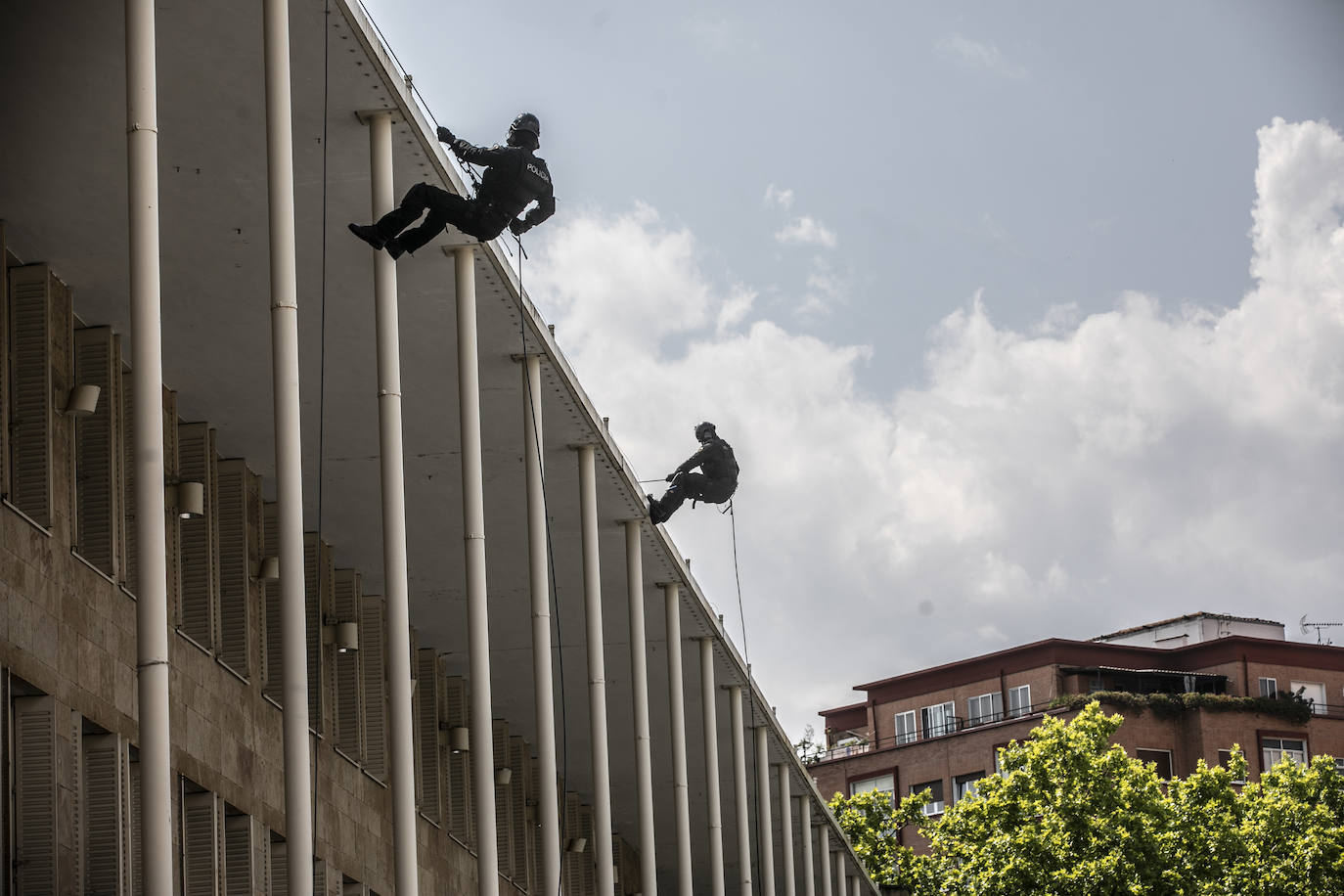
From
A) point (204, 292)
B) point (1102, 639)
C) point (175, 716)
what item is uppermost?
point (1102, 639)

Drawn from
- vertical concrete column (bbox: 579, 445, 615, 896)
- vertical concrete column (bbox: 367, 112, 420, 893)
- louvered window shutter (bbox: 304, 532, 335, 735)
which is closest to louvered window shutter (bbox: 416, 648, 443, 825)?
louvered window shutter (bbox: 304, 532, 335, 735)

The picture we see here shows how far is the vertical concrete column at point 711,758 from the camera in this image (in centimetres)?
3125

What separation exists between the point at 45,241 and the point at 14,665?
14.4 feet

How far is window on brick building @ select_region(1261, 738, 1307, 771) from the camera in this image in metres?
73.5

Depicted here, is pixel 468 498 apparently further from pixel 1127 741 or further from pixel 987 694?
pixel 987 694

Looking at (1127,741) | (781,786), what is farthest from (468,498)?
(1127,741)

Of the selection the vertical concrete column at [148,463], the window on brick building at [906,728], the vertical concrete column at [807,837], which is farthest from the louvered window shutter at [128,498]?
the window on brick building at [906,728]

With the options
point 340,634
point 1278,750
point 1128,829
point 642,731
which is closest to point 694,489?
point 642,731

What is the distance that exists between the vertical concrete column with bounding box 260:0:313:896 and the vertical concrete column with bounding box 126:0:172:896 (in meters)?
1.51

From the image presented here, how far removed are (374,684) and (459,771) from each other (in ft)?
14.5

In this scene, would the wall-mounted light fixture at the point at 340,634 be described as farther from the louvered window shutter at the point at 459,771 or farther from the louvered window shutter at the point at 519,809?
the louvered window shutter at the point at 519,809

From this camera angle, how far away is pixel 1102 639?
85.9 meters

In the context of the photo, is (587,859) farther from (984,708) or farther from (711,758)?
(984,708)

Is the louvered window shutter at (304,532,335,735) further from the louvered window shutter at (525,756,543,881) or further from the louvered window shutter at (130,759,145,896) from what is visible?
the louvered window shutter at (525,756,543,881)
